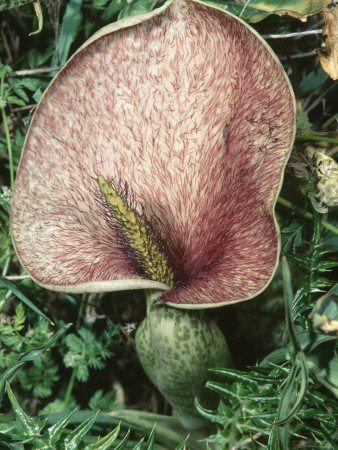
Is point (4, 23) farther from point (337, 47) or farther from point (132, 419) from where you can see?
point (132, 419)

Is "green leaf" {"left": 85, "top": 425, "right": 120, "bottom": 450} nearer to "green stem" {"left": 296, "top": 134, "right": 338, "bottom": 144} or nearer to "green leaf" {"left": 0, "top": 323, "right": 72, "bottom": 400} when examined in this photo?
"green leaf" {"left": 0, "top": 323, "right": 72, "bottom": 400}

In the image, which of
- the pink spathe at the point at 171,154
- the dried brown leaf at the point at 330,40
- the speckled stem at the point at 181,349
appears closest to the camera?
the pink spathe at the point at 171,154

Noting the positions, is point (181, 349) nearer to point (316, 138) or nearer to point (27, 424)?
point (27, 424)

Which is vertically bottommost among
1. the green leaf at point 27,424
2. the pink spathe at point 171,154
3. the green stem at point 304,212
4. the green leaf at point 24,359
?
the green leaf at point 27,424

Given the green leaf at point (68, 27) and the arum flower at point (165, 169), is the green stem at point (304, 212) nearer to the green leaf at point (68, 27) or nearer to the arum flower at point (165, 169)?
the arum flower at point (165, 169)

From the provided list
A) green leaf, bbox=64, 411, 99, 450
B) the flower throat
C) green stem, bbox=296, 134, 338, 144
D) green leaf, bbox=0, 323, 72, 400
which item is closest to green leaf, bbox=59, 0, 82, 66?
the flower throat

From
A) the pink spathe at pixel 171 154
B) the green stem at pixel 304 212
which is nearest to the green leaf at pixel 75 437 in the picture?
the pink spathe at pixel 171 154

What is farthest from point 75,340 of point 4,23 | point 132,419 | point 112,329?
point 4,23
